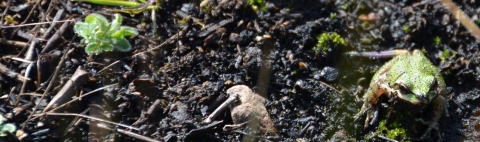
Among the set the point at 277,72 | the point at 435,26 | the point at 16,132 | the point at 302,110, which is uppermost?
the point at 435,26

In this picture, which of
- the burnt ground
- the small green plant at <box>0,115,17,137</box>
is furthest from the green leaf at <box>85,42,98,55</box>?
the small green plant at <box>0,115,17,137</box>

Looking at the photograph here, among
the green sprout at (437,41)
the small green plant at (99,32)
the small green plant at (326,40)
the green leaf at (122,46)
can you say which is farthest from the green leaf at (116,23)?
the green sprout at (437,41)

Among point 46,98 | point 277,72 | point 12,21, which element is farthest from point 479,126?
point 12,21

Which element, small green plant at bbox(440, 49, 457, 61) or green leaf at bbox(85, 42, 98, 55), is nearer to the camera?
green leaf at bbox(85, 42, 98, 55)

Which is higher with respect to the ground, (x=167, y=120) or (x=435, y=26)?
(x=435, y=26)

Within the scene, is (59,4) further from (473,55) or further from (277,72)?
(473,55)

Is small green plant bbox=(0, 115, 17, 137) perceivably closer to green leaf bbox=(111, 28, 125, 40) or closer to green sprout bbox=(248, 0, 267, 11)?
green leaf bbox=(111, 28, 125, 40)

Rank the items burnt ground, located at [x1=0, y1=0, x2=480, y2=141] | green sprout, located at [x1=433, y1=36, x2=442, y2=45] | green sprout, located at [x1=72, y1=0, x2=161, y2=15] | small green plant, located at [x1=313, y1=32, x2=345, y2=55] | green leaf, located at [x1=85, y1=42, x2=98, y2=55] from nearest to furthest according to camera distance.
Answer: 1. burnt ground, located at [x1=0, y1=0, x2=480, y2=141]
2. green leaf, located at [x1=85, y1=42, x2=98, y2=55]
3. green sprout, located at [x1=72, y1=0, x2=161, y2=15]
4. small green plant, located at [x1=313, y1=32, x2=345, y2=55]
5. green sprout, located at [x1=433, y1=36, x2=442, y2=45]
